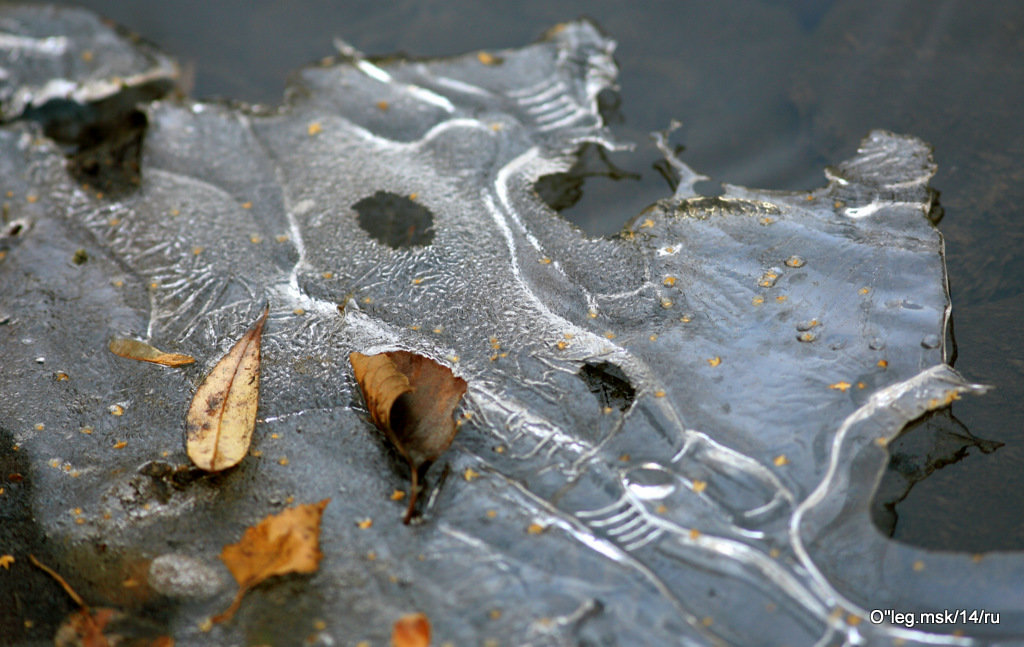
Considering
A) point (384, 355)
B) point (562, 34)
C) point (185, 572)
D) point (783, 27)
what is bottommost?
point (185, 572)

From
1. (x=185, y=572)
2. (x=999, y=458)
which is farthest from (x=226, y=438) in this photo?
(x=999, y=458)

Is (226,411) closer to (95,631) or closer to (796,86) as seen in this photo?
(95,631)

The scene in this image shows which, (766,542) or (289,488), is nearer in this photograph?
(766,542)

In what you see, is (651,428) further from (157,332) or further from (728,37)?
(728,37)

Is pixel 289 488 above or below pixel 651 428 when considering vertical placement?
below

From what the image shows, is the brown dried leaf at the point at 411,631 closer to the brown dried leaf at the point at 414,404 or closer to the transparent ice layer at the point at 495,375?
the transparent ice layer at the point at 495,375

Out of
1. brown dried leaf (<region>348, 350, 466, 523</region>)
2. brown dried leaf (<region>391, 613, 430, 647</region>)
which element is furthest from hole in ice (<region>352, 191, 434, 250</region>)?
brown dried leaf (<region>391, 613, 430, 647</region>)

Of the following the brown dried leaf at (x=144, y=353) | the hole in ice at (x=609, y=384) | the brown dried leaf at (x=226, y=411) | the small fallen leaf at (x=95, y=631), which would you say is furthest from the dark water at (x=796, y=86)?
the small fallen leaf at (x=95, y=631)

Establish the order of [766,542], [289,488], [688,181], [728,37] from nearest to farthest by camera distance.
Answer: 1. [766,542]
2. [289,488]
3. [688,181]
4. [728,37]

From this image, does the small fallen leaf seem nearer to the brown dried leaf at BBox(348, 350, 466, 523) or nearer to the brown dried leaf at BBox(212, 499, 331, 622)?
the brown dried leaf at BBox(212, 499, 331, 622)
